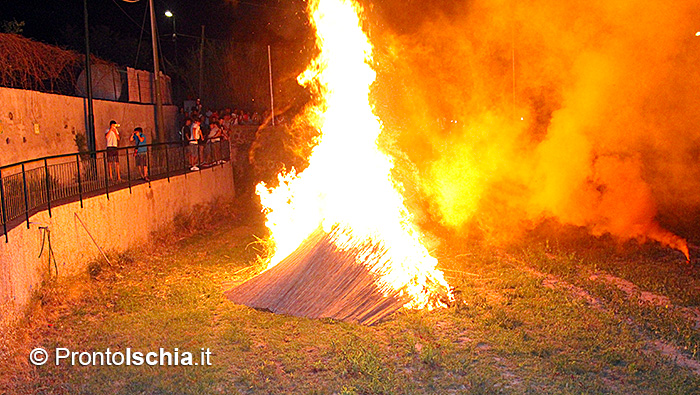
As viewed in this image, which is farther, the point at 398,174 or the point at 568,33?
the point at 398,174

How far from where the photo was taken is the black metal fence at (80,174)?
8.89 m

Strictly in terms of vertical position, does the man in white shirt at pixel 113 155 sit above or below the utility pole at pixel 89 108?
below

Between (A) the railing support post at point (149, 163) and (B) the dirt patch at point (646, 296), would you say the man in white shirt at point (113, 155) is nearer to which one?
(A) the railing support post at point (149, 163)

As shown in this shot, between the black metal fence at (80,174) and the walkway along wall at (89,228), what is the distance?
0.21m

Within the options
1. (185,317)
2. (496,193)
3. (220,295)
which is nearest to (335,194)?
(220,295)

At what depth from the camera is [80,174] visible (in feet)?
38.4

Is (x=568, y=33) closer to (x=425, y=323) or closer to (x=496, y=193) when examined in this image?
(x=496, y=193)

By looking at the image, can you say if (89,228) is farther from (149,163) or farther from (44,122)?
(44,122)

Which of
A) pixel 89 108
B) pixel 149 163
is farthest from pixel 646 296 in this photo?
pixel 89 108

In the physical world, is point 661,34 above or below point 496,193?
above

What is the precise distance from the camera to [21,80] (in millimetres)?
15328

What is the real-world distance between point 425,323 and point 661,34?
740cm

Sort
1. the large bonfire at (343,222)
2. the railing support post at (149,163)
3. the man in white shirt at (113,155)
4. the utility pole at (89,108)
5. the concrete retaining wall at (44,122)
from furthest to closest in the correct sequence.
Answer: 1. the utility pole at (89,108)
2. the railing support post at (149,163)
3. the man in white shirt at (113,155)
4. the concrete retaining wall at (44,122)
5. the large bonfire at (343,222)

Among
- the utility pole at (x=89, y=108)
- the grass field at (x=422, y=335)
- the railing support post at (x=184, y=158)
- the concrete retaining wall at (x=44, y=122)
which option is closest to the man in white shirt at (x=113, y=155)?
the concrete retaining wall at (x=44, y=122)
